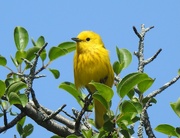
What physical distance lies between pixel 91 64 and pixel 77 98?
5.70ft

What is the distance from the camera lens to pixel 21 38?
481 centimetres

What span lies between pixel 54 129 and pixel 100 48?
8.36 feet

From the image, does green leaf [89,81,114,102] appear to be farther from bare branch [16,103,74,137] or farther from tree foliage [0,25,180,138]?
bare branch [16,103,74,137]

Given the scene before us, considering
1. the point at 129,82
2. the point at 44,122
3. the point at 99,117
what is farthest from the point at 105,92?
the point at 99,117

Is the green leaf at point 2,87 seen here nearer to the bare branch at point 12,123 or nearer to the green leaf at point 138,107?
the bare branch at point 12,123

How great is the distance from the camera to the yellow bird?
6289 mm

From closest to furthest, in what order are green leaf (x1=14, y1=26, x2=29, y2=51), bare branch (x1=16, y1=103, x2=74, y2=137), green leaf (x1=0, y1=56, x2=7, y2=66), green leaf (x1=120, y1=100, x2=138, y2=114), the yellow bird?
green leaf (x1=120, y1=100, x2=138, y2=114) → bare branch (x1=16, y1=103, x2=74, y2=137) → green leaf (x1=0, y1=56, x2=7, y2=66) → green leaf (x1=14, y1=26, x2=29, y2=51) → the yellow bird

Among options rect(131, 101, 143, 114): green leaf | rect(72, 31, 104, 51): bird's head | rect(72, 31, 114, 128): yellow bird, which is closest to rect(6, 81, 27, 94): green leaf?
rect(131, 101, 143, 114): green leaf

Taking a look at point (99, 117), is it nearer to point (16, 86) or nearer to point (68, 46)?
point (68, 46)

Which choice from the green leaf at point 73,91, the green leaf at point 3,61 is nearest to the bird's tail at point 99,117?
the green leaf at point 73,91

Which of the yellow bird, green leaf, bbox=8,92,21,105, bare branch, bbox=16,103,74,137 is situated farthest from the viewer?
the yellow bird

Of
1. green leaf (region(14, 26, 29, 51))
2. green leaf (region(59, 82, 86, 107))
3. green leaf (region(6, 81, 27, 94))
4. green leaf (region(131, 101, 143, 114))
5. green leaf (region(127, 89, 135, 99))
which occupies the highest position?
green leaf (region(14, 26, 29, 51))

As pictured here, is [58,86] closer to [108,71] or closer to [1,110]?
[1,110]

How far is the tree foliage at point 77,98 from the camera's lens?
378 centimetres
